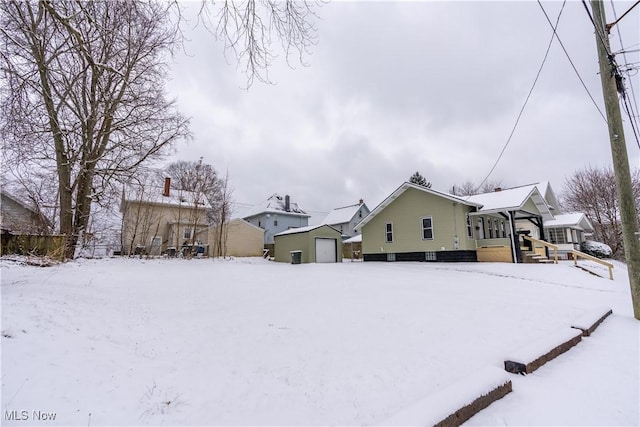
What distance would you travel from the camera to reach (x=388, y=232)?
19062 mm

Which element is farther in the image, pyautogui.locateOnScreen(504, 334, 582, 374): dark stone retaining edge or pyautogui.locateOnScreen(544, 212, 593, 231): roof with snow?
pyautogui.locateOnScreen(544, 212, 593, 231): roof with snow

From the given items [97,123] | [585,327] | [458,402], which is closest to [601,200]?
[585,327]

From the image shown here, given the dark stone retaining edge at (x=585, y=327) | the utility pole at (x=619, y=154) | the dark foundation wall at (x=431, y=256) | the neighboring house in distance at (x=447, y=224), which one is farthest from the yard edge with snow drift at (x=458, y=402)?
the neighboring house in distance at (x=447, y=224)

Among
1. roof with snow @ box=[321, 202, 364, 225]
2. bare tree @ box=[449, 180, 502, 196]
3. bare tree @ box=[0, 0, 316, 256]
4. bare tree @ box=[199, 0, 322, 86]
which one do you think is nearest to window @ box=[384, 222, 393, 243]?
bare tree @ box=[0, 0, 316, 256]

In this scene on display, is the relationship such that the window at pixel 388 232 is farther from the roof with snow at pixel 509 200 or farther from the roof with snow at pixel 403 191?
the roof with snow at pixel 509 200

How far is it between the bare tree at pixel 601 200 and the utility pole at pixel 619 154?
24.0 metres

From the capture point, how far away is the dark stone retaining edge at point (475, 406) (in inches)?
94.3

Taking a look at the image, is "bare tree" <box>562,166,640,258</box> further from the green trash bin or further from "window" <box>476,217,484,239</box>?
the green trash bin

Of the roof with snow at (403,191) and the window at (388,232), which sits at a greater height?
the roof with snow at (403,191)

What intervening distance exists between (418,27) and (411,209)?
Result: 1126cm

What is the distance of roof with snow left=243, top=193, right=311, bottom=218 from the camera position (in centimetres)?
3397

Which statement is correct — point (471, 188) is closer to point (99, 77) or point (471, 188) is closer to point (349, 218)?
point (349, 218)
